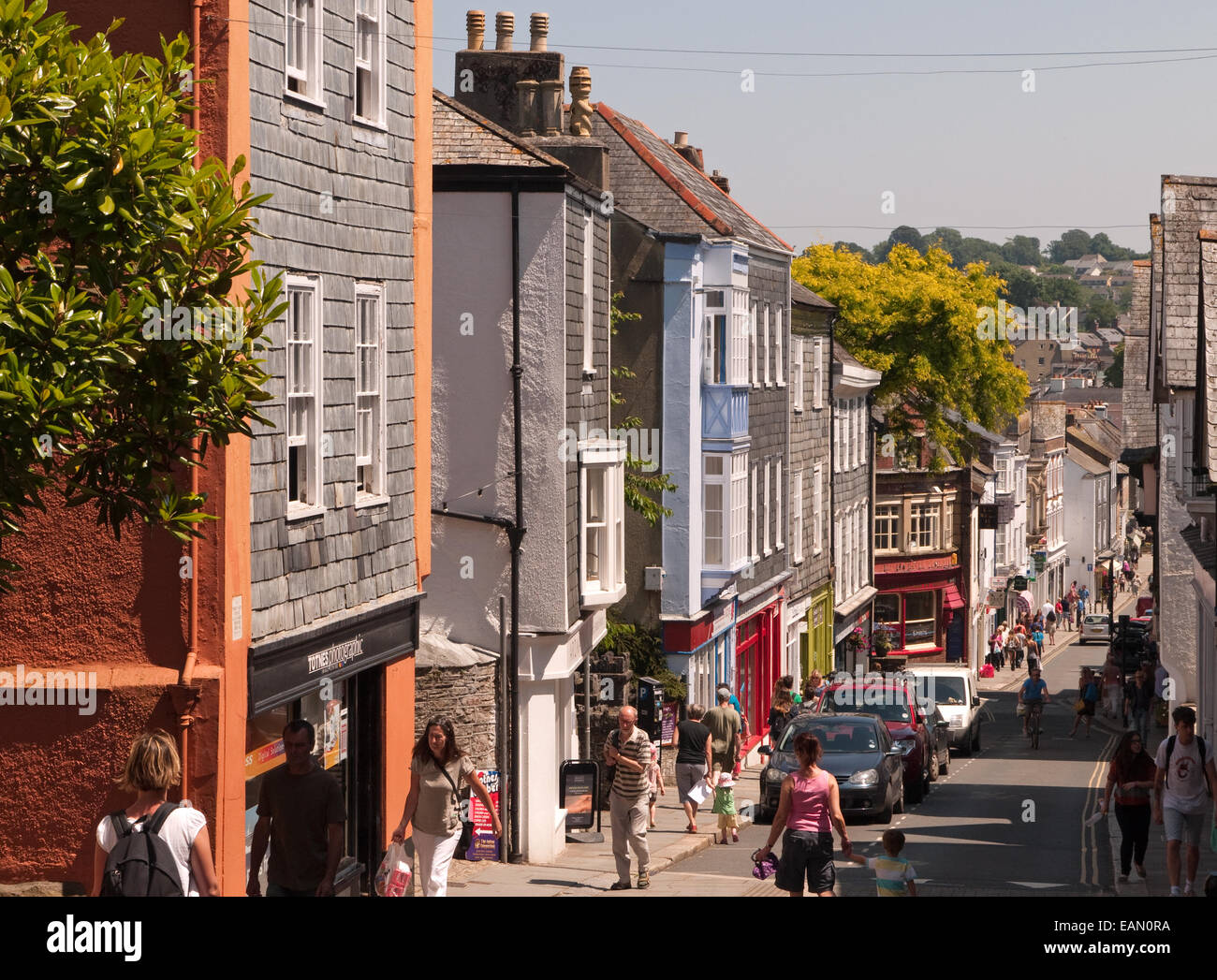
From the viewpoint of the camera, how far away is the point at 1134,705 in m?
41.8

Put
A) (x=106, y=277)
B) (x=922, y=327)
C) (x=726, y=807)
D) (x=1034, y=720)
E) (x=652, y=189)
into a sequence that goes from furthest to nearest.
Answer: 1. (x=922, y=327)
2. (x=1034, y=720)
3. (x=652, y=189)
4. (x=726, y=807)
5. (x=106, y=277)

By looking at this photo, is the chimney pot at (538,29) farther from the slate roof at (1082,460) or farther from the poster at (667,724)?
the slate roof at (1082,460)

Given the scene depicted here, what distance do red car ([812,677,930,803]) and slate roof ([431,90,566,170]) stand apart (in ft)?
36.3

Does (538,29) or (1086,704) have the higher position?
(538,29)

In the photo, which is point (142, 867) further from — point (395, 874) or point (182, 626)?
point (395, 874)

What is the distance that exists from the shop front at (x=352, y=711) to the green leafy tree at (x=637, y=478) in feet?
38.3

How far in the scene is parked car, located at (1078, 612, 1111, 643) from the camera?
84625 millimetres

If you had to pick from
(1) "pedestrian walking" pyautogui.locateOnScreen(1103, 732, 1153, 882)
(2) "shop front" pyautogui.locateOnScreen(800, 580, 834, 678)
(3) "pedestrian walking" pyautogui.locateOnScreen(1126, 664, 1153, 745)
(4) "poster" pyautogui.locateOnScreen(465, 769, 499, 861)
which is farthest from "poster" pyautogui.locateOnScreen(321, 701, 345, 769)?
(3) "pedestrian walking" pyautogui.locateOnScreen(1126, 664, 1153, 745)

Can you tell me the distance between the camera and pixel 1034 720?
40.4m

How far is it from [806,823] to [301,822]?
3.84 meters

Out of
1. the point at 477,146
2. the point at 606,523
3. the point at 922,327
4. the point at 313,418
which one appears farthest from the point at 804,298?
the point at 313,418

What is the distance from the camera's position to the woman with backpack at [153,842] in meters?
8.73
